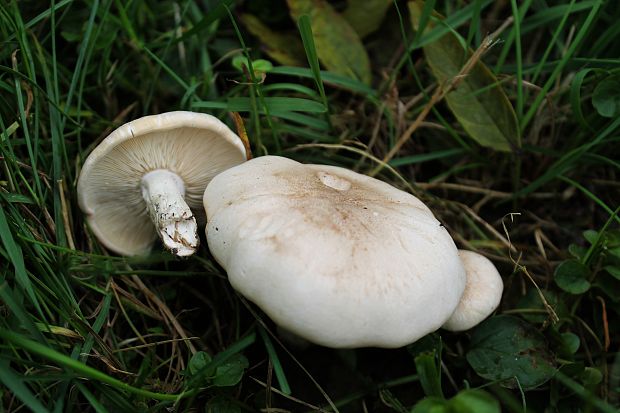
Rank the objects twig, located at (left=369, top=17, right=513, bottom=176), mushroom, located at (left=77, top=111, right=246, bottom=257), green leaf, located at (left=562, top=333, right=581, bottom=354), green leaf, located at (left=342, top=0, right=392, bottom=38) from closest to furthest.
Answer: mushroom, located at (left=77, top=111, right=246, bottom=257), green leaf, located at (left=562, top=333, right=581, bottom=354), twig, located at (left=369, top=17, right=513, bottom=176), green leaf, located at (left=342, top=0, right=392, bottom=38)

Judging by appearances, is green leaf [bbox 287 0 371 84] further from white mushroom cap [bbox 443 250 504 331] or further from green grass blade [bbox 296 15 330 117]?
white mushroom cap [bbox 443 250 504 331]

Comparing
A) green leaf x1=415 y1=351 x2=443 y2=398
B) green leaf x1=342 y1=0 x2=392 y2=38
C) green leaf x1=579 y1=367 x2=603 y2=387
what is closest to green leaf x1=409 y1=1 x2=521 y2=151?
green leaf x1=342 y1=0 x2=392 y2=38

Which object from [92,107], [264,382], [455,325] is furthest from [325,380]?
[92,107]

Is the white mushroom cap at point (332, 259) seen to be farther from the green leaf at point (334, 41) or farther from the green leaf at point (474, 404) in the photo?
the green leaf at point (334, 41)

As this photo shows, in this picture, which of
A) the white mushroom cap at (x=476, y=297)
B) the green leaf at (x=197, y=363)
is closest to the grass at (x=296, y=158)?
the green leaf at (x=197, y=363)

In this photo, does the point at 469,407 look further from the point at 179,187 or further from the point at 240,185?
the point at 179,187

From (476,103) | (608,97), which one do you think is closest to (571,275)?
(608,97)
